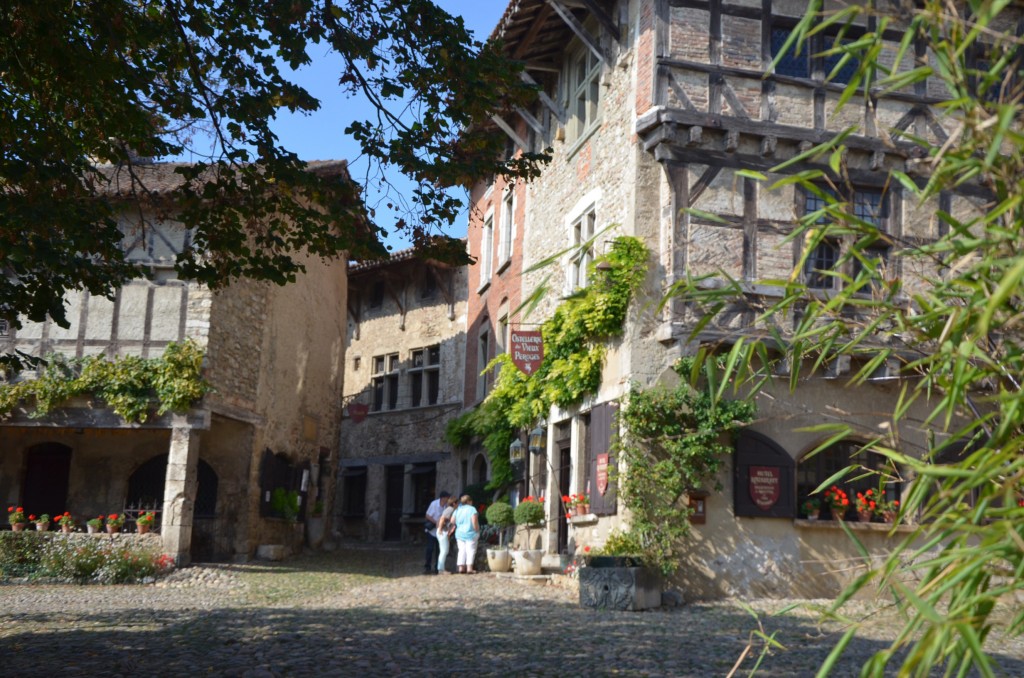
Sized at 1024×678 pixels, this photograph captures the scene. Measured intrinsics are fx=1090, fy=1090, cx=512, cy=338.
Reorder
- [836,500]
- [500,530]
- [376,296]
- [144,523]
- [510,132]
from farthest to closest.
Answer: [376,296], [500,530], [510,132], [144,523], [836,500]

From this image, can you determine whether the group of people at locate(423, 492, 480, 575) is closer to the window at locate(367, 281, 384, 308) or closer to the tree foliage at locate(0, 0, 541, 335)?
the tree foliage at locate(0, 0, 541, 335)

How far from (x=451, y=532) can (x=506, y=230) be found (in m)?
6.06

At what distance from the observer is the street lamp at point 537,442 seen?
15.8 m

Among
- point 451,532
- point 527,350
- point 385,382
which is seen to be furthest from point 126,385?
point 385,382

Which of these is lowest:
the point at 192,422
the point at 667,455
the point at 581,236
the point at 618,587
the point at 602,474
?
the point at 618,587

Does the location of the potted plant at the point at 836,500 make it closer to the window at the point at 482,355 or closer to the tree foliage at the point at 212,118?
the tree foliage at the point at 212,118

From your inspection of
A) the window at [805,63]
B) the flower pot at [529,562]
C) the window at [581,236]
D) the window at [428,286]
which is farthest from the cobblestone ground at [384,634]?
the window at [428,286]

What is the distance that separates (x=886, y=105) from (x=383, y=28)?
297 inches

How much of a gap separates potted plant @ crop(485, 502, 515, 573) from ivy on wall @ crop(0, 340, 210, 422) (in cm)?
457

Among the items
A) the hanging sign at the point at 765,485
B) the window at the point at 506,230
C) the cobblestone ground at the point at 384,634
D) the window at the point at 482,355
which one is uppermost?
the window at the point at 506,230

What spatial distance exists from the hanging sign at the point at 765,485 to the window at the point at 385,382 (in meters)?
15.1

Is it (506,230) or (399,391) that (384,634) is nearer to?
(506,230)

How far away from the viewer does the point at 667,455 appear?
1231 cm

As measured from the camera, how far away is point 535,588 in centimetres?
1328
